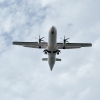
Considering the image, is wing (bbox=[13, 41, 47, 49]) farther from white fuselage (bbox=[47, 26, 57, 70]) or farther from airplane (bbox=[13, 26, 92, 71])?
white fuselage (bbox=[47, 26, 57, 70])

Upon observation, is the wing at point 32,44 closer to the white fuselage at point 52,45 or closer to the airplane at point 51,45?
the airplane at point 51,45

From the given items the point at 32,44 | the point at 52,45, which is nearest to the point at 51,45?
the point at 52,45

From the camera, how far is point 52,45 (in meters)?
53.5

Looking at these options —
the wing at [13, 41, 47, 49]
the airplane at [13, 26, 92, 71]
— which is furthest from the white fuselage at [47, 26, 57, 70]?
the wing at [13, 41, 47, 49]

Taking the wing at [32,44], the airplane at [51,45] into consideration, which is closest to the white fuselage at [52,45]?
the airplane at [51,45]

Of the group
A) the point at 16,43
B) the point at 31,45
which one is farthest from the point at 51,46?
the point at 16,43

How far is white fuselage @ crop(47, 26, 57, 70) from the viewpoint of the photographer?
4949 cm

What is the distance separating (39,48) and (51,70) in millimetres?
7882

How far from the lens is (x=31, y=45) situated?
61562mm

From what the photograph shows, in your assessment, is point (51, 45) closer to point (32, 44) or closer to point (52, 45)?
point (52, 45)

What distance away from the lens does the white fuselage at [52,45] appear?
4949 centimetres

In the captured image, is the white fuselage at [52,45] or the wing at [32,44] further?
the wing at [32,44]

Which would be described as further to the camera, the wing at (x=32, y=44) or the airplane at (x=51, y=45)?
the wing at (x=32, y=44)

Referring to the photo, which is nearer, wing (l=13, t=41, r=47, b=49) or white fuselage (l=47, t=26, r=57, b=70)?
white fuselage (l=47, t=26, r=57, b=70)
